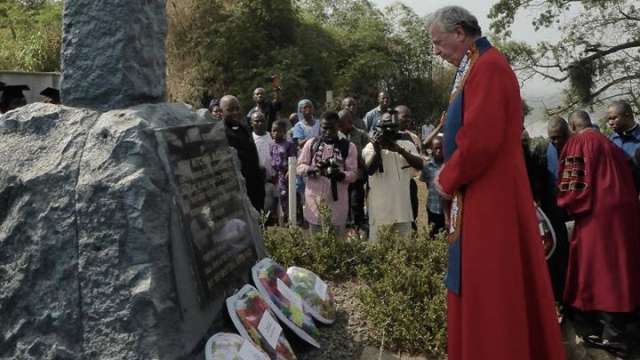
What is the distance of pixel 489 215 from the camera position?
3.50 m

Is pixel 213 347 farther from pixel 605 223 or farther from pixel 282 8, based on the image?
pixel 282 8

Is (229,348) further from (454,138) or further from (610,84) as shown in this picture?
(610,84)

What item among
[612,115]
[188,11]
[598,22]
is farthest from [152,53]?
[188,11]

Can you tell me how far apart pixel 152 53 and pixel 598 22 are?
17708 mm

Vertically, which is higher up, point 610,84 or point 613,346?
point 610,84

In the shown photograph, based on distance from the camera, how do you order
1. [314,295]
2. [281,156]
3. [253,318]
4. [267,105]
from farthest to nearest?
[267,105] < [281,156] < [314,295] < [253,318]

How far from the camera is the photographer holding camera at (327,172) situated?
6.97m

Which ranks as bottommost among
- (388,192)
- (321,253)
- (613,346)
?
(613,346)

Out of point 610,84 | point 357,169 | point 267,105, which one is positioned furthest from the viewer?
point 610,84

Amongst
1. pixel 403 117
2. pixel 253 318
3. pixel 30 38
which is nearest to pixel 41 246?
pixel 253 318

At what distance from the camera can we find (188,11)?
25.0m

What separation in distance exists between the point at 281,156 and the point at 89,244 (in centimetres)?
510

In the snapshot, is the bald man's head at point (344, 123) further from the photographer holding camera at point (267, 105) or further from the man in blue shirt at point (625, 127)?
the man in blue shirt at point (625, 127)

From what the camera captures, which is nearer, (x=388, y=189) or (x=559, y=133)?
(x=559, y=133)
